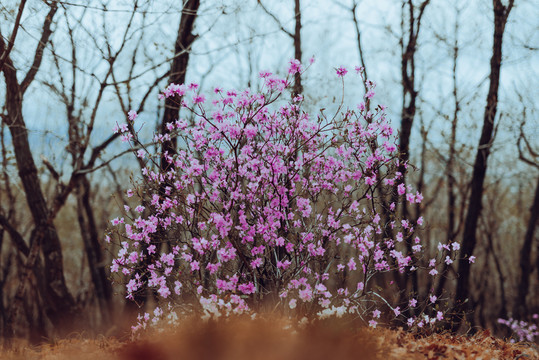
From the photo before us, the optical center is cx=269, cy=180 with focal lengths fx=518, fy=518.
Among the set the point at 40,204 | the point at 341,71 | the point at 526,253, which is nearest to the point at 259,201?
the point at 341,71

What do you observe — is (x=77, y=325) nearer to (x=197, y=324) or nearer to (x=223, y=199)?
(x=223, y=199)

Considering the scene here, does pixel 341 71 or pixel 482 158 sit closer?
pixel 341 71

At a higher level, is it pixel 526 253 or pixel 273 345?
pixel 526 253

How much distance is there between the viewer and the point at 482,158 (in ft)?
31.4

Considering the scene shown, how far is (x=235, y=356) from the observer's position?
3.66 meters

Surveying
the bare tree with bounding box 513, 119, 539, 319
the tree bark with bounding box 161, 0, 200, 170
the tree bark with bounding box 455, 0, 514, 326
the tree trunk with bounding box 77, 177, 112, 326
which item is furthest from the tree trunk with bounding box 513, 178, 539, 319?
the tree trunk with bounding box 77, 177, 112, 326

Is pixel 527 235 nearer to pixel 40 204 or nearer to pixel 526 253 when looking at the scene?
pixel 526 253

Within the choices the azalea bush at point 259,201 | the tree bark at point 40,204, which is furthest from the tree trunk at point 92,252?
the azalea bush at point 259,201

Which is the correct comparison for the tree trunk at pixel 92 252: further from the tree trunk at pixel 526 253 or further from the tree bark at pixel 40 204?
the tree trunk at pixel 526 253

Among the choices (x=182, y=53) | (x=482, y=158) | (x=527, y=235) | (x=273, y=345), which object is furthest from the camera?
(x=527, y=235)

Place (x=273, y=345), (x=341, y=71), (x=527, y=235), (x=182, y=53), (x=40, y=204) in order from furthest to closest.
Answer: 1. (x=527, y=235)
2. (x=40, y=204)
3. (x=182, y=53)
4. (x=341, y=71)
5. (x=273, y=345)

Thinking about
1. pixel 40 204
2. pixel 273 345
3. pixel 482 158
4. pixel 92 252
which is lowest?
pixel 273 345

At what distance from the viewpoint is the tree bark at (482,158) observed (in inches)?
356

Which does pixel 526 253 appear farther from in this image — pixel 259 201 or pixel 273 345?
pixel 273 345
